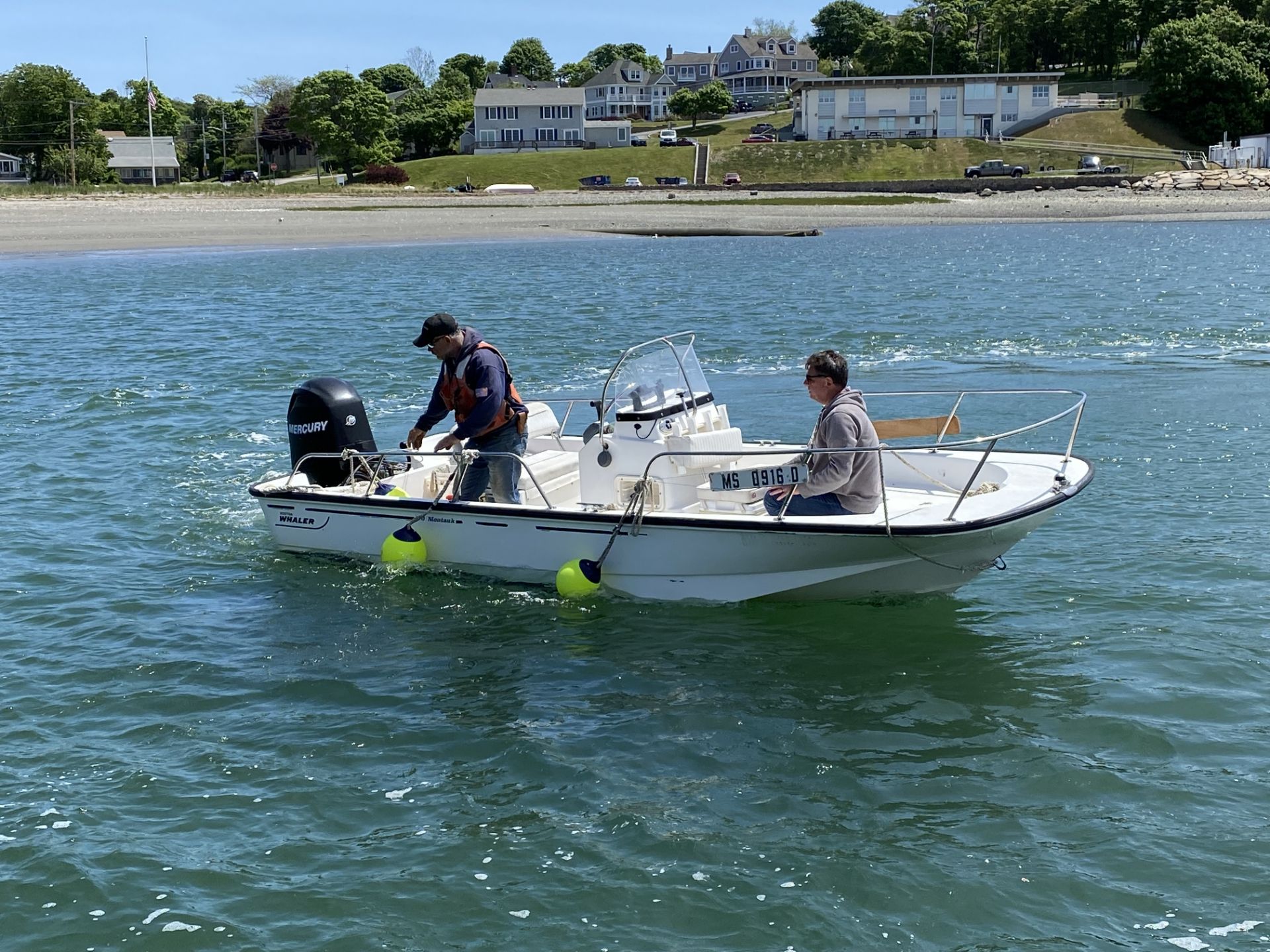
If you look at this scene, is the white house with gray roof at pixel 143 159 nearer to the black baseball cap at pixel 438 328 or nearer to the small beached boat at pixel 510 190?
the small beached boat at pixel 510 190

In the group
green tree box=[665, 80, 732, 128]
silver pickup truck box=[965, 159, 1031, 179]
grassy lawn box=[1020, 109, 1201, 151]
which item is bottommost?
silver pickup truck box=[965, 159, 1031, 179]

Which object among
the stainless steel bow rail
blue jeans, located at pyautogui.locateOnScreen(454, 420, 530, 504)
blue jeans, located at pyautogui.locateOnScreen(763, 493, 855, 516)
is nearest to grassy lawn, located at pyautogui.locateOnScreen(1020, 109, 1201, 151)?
the stainless steel bow rail

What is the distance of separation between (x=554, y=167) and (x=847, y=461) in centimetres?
9232

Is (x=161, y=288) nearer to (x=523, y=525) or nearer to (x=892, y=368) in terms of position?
(x=892, y=368)

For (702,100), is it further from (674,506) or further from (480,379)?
(674,506)

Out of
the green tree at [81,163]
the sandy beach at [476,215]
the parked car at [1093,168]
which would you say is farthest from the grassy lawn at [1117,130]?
the green tree at [81,163]

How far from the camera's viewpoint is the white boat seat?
381 inches

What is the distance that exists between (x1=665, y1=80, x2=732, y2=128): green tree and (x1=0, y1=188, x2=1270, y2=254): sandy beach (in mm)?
42730

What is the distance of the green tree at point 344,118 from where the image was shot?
94.3 m

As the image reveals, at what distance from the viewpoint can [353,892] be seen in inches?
242

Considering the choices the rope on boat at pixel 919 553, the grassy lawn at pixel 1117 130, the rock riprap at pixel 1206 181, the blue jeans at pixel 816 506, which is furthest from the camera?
the grassy lawn at pixel 1117 130

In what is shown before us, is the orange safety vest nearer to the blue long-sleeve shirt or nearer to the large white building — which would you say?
the blue long-sleeve shirt

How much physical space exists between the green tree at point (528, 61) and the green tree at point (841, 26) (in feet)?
119

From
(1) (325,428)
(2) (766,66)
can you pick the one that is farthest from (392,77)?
(1) (325,428)
